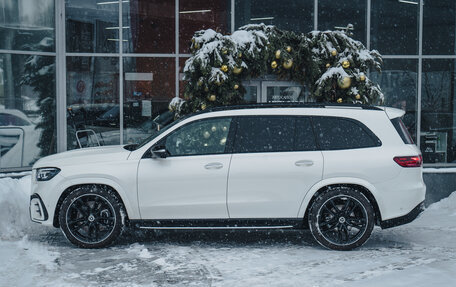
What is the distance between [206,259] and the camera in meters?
7.26

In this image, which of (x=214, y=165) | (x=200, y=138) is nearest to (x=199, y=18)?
(x=200, y=138)

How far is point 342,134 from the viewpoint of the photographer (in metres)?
7.87

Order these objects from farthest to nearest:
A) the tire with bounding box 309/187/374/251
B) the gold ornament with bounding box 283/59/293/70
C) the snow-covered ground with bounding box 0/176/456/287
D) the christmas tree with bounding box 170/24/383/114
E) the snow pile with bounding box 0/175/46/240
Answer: the gold ornament with bounding box 283/59/293/70, the christmas tree with bounding box 170/24/383/114, the snow pile with bounding box 0/175/46/240, the tire with bounding box 309/187/374/251, the snow-covered ground with bounding box 0/176/456/287

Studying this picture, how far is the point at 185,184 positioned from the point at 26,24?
6.92 metres

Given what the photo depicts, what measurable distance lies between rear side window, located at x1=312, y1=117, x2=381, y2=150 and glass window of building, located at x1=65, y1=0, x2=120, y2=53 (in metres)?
6.52

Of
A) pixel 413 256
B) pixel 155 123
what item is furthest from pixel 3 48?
pixel 413 256

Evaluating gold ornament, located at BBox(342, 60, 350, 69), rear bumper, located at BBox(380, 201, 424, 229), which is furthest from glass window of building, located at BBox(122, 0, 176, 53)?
rear bumper, located at BBox(380, 201, 424, 229)

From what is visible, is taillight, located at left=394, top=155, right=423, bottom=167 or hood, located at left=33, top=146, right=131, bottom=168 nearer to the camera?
taillight, located at left=394, top=155, right=423, bottom=167

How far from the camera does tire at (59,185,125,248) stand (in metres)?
7.76

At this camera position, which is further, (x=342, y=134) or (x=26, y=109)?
(x=26, y=109)

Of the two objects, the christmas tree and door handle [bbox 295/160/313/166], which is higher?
the christmas tree

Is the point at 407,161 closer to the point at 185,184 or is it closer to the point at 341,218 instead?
the point at 341,218

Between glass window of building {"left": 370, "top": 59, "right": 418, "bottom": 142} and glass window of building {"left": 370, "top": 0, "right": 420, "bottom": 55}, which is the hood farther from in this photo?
glass window of building {"left": 370, "top": 0, "right": 420, "bottom": 55}

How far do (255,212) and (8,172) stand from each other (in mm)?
6627
